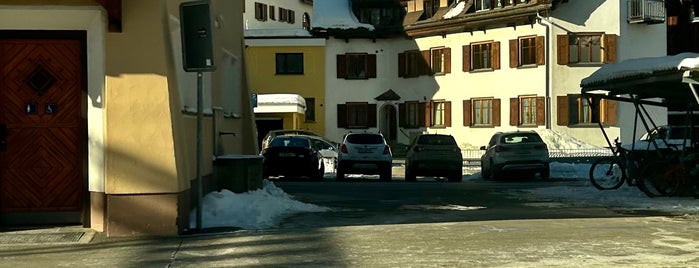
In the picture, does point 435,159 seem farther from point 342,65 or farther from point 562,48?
point 342,65

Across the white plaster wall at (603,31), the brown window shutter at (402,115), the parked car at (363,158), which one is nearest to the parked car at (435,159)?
the parked car at (363,158)

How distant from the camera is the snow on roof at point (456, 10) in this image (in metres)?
50.0

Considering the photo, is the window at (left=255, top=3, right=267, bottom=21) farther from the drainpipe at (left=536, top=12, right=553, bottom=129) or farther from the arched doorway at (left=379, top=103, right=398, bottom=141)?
the drainpipe at (left=536, top=12, right=553, bottom=129)

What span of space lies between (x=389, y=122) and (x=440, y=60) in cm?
559

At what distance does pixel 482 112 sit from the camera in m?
49.1

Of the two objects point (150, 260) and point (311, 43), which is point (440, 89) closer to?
point (311, 43)

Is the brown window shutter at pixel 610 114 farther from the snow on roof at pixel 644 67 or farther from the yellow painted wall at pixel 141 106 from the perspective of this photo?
the yellow painted wall at pixel 141 106

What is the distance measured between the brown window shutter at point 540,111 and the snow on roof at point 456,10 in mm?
6836

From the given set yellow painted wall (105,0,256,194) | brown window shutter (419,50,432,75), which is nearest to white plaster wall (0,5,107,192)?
yellow painted wall (105,0,256,194)

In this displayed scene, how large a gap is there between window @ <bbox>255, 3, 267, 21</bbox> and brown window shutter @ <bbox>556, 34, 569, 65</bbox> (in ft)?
99.4

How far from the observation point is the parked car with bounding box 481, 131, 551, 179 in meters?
28.9

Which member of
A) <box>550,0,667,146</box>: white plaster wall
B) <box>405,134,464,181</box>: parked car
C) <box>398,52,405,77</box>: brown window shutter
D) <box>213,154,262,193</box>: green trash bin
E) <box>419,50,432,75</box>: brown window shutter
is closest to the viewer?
<box>213,154,262,193</box>: green trash bin

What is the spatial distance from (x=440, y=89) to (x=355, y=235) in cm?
4051

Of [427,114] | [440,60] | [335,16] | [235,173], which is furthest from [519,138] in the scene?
[335,16]
